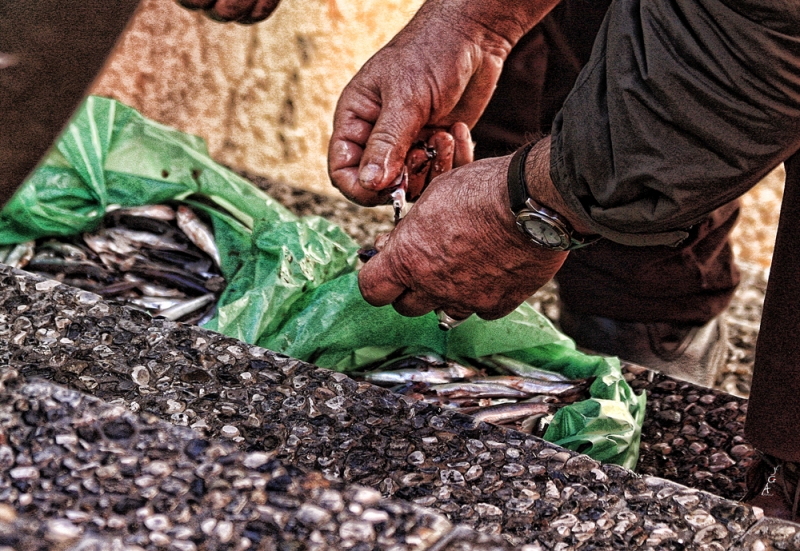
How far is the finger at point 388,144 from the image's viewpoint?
2.03 meters

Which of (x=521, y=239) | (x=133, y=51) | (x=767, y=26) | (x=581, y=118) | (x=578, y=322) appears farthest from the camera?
(x=133, y=51)

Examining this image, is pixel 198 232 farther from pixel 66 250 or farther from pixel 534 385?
pixel 534 385

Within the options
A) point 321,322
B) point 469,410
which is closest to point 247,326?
point 321,322

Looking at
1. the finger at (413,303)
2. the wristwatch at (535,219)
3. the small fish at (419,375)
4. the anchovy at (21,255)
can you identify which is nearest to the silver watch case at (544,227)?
the wristwatch at (535,219)

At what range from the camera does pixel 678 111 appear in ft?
4.59

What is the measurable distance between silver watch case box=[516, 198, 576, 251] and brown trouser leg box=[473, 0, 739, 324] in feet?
3.54

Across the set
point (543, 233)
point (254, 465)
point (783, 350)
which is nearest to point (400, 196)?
point (543, 233)

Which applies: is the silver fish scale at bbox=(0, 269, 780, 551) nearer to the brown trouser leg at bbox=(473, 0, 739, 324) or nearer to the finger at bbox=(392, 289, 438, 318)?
the finger at bbox=(392, 289, 438, 318)

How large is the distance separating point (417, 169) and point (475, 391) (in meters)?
0.58

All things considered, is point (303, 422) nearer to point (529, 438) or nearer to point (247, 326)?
point (529, 438)

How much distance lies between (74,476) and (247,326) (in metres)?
1.07

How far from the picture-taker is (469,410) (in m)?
2.05

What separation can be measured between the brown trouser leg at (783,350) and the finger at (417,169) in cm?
85

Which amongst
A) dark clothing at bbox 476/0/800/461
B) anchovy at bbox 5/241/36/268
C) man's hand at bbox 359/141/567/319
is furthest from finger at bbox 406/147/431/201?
anchovy at bbox 5/241/36/268
